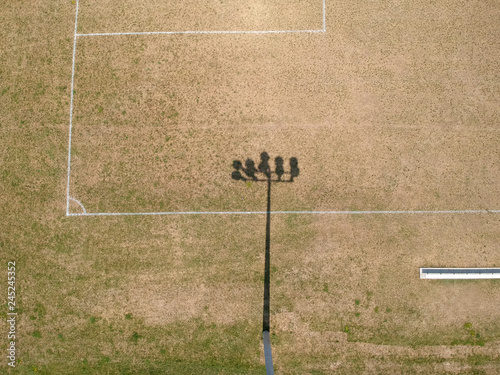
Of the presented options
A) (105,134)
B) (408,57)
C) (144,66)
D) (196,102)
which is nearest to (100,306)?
(105,134)

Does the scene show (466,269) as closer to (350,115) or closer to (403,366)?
(403,366)

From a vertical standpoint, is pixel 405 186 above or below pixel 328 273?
above

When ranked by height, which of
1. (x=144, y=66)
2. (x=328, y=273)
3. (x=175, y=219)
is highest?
(x=144, y=66)

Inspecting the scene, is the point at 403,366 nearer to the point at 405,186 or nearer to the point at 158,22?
the point at 405,186

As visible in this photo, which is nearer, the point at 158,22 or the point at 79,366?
the point at 79,366

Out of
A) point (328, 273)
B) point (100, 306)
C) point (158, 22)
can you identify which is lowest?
point (100, 306)

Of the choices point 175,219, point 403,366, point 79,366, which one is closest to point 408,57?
point 175,219
